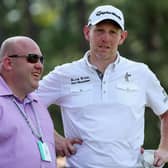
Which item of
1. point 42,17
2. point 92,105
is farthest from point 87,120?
point 42,17

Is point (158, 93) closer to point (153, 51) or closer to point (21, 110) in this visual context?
point (21, 110)

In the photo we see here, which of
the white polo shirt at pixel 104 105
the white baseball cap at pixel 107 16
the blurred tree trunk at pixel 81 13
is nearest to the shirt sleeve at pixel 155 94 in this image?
the white polo shirt at pixel 104 105

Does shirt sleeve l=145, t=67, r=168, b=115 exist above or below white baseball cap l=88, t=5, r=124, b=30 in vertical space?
below

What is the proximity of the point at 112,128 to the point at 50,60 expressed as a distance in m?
13.0

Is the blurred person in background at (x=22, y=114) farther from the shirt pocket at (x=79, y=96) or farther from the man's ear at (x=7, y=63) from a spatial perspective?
the shirt pocket at (x=79, y=96)

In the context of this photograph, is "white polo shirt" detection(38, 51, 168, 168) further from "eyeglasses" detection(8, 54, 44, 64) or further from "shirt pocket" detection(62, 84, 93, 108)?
"eyeglasses" detection(8, 54, 44, 64)

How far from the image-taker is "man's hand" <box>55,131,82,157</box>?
185 inches

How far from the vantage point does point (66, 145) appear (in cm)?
471

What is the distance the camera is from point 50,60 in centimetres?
1752

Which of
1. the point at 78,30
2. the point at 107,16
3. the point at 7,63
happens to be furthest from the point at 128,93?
the point at 78,30

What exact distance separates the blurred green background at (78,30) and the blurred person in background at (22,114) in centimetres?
972

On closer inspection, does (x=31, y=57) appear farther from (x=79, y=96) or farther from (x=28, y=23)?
(x=28, y=23)

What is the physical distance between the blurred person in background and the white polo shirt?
0.24 metres

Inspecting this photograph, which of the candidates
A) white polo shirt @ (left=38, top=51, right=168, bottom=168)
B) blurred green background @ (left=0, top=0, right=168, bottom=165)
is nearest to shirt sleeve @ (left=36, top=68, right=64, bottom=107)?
white polo shirt @ (left=38, top=51, right=168, bottom=168)
